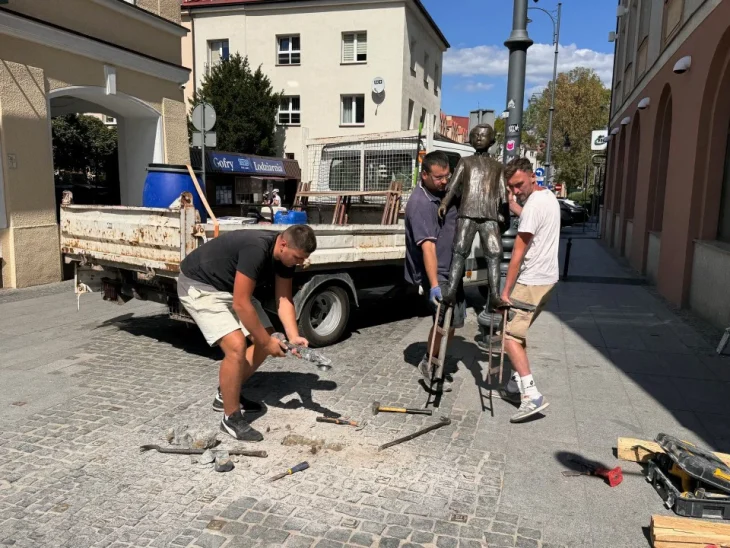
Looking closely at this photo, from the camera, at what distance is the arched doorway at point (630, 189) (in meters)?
15.0

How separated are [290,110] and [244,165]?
8.36 metres

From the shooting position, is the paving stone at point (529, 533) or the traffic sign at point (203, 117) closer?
the paving stone at point (529, 533)

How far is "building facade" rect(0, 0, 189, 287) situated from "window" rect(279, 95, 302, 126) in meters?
14.4

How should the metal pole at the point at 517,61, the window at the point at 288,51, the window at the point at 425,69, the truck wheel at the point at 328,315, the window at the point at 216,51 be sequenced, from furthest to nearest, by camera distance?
the window at the point at 425,69 → the window at the point at 216,51 → the window at the point at 288,51 → the metal pole at the point at 517,61 → the truck wheel at the point at 328,315

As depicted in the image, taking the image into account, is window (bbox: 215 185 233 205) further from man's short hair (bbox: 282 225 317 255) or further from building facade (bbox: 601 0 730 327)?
man's short hair (bbox: 282 225 317 255)

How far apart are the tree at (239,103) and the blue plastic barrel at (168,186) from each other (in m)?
18.9

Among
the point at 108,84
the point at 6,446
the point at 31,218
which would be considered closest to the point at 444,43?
the point at 108,84

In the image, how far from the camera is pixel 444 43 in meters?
30.9

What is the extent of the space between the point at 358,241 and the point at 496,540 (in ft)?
12.6

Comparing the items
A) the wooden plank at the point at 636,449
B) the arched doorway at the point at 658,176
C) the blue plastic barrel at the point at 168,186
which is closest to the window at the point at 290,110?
the arched doorway at the point at 658,176

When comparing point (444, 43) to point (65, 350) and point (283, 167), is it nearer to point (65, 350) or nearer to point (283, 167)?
point (283, 167)

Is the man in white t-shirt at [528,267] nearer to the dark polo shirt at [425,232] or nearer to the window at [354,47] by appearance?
the dark polo shirt at [425,232]

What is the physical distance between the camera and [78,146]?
2548cm

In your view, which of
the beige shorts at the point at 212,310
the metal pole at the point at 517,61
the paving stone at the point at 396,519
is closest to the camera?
the paving stone at the point at 396,519
